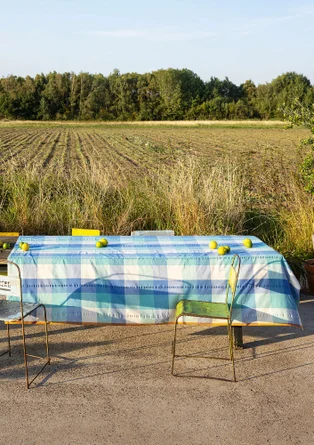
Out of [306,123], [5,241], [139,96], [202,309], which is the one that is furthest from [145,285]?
[139,96]

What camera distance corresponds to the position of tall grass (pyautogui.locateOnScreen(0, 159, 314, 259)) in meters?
7.96

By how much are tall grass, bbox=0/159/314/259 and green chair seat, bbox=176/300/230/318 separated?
10.2ft

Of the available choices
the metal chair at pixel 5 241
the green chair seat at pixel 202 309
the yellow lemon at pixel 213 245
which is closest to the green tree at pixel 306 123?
the yellow lemon at pixel 213 245

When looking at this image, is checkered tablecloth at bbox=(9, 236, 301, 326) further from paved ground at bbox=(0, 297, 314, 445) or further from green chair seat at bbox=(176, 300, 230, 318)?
paved ground at bbox=(0, 297, 314, 445)

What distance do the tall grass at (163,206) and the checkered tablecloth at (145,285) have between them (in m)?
2.87

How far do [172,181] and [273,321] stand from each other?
13.9 ft

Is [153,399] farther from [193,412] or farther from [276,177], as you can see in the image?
[276,177]

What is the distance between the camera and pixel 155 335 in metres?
5.30

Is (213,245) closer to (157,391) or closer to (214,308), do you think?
(214,308)

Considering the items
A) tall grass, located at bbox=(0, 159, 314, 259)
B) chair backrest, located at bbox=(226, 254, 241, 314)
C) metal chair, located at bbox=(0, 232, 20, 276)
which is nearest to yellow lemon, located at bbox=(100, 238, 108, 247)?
chair backrest, located at bbox=(226, 254, 241, 314)

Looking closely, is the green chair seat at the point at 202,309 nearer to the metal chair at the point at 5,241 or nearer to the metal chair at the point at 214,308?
the metal chair at the point at 214,308

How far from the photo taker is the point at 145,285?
465cm

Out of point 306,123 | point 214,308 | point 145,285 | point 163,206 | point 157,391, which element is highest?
point 306,123

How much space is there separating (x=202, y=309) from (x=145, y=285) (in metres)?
0.55
